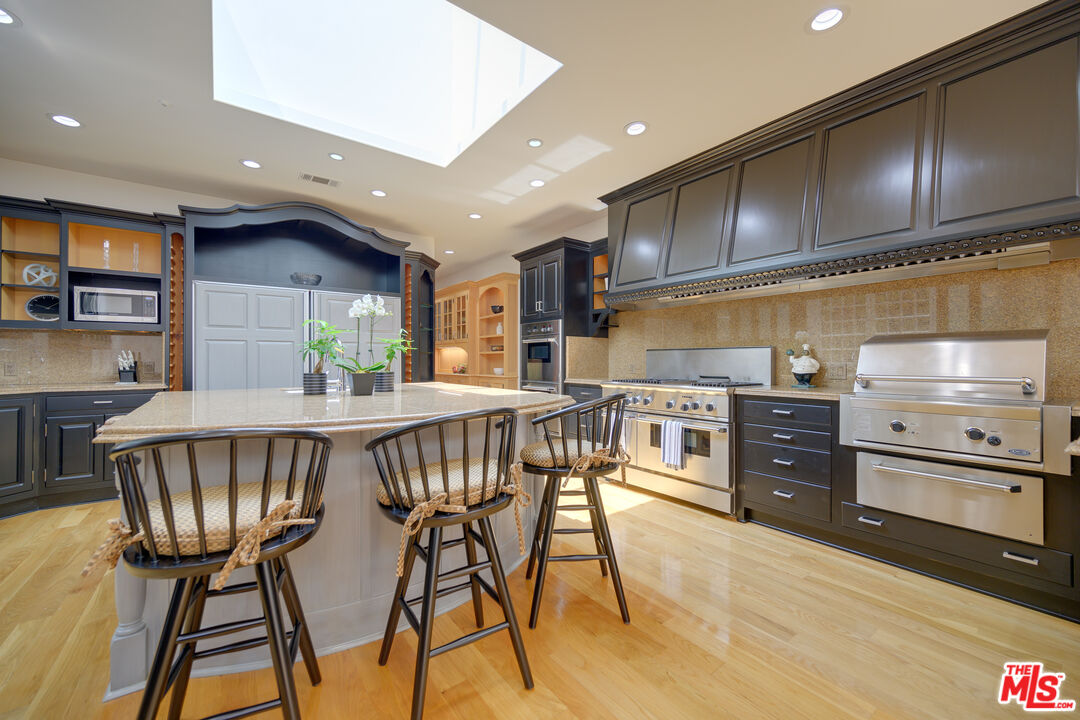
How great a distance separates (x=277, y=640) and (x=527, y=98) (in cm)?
278

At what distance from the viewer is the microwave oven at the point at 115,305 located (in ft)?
11.6

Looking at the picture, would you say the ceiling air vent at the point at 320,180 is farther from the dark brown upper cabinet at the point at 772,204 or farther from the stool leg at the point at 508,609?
the stool leg at the point at 508,609

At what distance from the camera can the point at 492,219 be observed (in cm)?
484

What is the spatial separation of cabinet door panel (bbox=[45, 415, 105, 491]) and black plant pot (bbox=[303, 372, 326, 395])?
2465 mm

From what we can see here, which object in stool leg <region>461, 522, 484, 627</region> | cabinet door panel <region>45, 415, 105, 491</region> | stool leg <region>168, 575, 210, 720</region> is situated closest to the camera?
stool leg <region>168, 575, 210, 720</region>

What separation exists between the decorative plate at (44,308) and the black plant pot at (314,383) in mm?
2970

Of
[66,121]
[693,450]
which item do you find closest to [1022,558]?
[693,450]

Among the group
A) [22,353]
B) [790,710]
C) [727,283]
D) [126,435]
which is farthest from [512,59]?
[22,353]

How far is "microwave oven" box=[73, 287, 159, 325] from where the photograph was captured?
11.6 ft

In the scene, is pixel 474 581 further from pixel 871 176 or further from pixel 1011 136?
pixel 1011 136

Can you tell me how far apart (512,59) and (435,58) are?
92 cm

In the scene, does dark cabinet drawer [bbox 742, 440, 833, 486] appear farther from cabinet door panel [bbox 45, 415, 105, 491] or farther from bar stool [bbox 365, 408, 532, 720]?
cabinet door panel [bbox 45, 415, 105, 491]

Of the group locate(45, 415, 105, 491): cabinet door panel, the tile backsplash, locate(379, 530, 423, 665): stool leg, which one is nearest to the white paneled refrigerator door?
the tile backsplash

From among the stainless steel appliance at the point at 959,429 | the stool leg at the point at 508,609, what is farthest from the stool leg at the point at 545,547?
the stainless steel appliance at the point at 959,429
